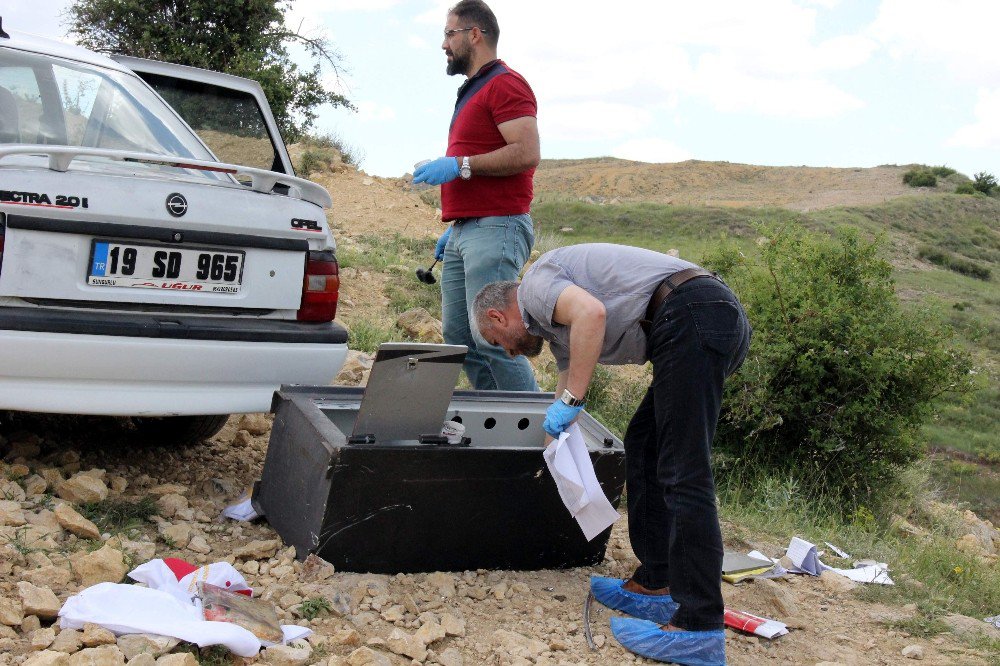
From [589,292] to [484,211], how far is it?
4.46 ft

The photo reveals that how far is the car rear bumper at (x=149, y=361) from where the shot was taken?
341cm

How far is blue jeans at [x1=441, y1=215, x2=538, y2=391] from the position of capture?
14.9ft

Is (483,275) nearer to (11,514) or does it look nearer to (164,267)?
(164,267)

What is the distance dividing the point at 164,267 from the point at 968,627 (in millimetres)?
3498

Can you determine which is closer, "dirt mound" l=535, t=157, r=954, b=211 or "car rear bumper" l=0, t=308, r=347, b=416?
"car rear bumper" l=0, t=308, r=347, b=416

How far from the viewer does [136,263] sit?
363 cm

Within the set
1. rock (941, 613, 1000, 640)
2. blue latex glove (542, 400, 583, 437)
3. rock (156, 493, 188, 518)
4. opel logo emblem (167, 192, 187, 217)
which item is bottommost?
rock (941, 613, 1000, 640)

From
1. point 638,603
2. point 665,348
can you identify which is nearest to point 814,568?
point 638,603

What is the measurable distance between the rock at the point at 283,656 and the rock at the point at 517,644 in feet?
2.16

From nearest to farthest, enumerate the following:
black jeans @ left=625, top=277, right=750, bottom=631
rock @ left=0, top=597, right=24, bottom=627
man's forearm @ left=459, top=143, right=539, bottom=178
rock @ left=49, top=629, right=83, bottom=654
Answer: rock @ left=49, top=629, right=83, bottom=654
rock @ left=0, top=597, right=24, bottom=627
black jeans @ left=625, top=277, right=750, bottom=631
man's forearm @ left=459, top=143, right=539, bottom=178

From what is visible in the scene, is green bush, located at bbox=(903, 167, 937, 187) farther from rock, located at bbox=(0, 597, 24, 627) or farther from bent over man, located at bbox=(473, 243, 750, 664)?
rock, located at bbox=(0, 597, 24, 627)

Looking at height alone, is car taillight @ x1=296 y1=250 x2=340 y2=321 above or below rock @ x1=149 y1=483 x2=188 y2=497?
above

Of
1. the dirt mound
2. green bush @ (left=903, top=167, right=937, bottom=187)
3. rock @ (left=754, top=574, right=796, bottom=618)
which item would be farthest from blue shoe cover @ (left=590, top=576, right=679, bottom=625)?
green bush @ (left=903, top=167, right=937, bottom=187)

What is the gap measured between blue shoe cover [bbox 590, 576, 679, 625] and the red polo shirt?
5.84ft
